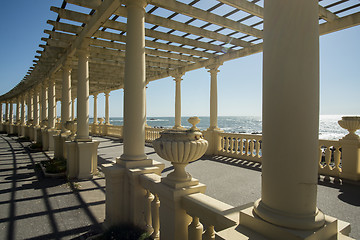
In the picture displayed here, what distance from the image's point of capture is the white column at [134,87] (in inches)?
209

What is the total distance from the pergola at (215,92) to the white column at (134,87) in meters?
0.02

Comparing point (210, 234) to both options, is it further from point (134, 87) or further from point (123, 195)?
point (134, 87)

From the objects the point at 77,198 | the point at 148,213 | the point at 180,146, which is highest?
the point at 180,146

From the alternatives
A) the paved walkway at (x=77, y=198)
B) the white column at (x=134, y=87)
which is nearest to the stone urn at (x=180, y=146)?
the white column at (x=134, y=87)

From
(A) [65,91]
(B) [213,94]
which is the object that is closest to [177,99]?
(B) [213,94]

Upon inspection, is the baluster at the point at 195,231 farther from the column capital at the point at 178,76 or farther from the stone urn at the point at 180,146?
the column capital at the point at 178,76

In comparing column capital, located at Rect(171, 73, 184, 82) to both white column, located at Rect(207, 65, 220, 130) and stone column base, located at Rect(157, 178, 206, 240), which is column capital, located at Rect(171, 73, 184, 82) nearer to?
white column, located at Rect(207, 65, 220, 130)

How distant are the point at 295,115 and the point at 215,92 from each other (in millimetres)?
11677

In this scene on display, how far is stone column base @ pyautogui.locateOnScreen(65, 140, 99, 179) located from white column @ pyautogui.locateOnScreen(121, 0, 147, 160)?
4615 mm

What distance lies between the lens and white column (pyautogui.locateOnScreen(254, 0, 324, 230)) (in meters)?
2.13

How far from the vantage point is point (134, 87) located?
17.4ft

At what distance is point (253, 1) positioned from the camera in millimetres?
7266

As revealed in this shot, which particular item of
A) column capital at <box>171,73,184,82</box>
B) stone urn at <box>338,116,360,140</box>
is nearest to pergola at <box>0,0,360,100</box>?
column capital at <box>171,73,184,82</box>

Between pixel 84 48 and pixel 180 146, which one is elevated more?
pixel 84 48
